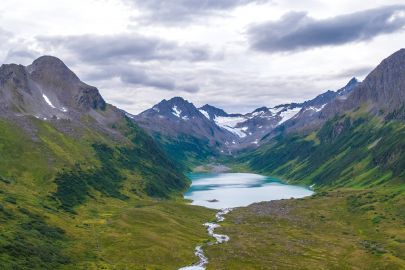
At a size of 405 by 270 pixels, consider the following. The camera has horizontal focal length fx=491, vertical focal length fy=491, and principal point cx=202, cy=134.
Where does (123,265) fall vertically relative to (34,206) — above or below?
below

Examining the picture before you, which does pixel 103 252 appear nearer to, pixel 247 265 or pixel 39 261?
pixel 39 261

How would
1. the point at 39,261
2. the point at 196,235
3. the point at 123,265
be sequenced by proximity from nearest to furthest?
the point at 39,261 < the point at 123,265 < the point at 196,235

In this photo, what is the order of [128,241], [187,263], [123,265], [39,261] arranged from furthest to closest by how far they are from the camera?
[128,241] < [187,263] < [123,265] < [39,261]

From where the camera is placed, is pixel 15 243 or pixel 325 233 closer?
pixel 15 243

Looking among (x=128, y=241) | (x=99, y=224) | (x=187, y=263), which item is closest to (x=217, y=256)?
(x=187, y=263)

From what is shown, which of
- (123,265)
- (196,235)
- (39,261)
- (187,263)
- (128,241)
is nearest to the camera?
(39,261)

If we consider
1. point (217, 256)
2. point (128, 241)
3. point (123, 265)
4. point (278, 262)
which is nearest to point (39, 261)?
point (123, 265)

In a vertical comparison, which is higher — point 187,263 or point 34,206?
point 34,206

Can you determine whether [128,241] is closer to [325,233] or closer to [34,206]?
[34,206]

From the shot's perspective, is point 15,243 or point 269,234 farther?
point 269,234
